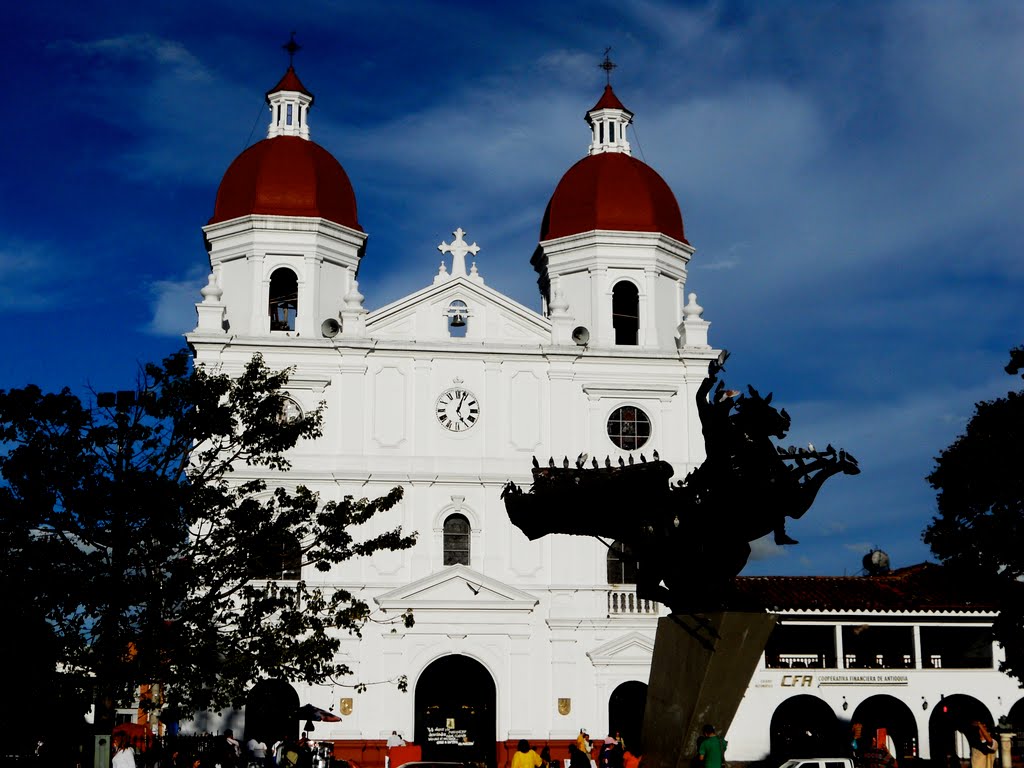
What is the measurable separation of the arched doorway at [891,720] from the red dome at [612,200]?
46.9 ft

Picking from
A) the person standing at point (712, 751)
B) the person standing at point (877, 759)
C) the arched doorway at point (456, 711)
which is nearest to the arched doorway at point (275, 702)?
the arched doorway at point (456, 711)

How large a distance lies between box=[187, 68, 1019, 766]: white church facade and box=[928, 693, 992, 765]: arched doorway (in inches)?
13.6

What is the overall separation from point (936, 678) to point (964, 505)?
30.9 ft

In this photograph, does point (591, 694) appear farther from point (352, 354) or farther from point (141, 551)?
point (141, 551)

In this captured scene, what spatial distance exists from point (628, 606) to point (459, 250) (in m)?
11.0

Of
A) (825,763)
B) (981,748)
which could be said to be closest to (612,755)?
(825,763)

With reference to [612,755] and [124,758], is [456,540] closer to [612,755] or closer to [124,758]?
[612,755]

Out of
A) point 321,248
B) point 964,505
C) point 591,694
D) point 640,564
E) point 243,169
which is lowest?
point 591,694

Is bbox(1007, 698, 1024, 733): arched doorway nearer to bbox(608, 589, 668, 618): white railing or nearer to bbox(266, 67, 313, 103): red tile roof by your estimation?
bbox(608, 589, 668, 618): white railing

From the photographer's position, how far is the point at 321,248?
127 ft

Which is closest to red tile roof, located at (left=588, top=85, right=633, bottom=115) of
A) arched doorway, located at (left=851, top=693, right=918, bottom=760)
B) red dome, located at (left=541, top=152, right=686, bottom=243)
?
red dome, located at (left=541, top=152, right=686, bottom=243)

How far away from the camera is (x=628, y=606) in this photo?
3709cm

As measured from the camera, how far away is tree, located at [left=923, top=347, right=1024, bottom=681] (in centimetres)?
2923

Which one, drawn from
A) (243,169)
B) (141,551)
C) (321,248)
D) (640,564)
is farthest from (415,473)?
(640,564)
